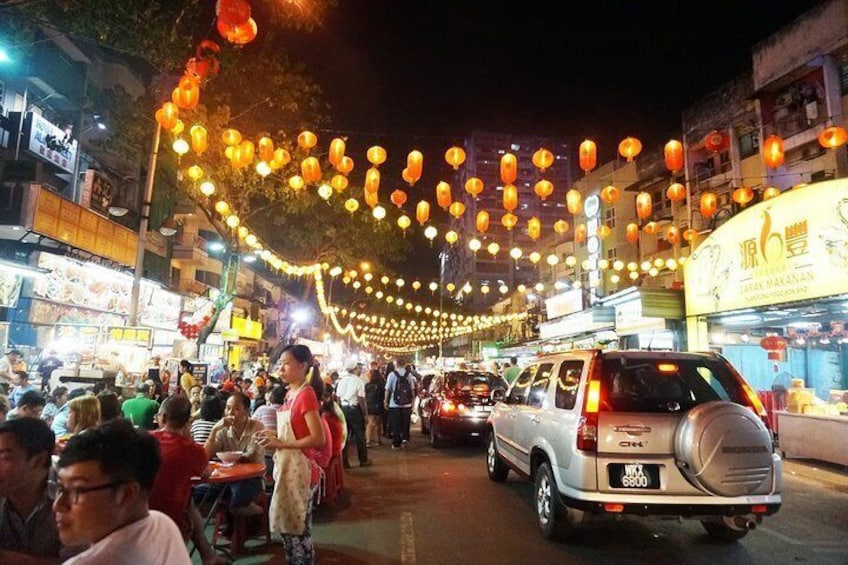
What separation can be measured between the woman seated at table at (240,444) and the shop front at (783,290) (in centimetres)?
1015

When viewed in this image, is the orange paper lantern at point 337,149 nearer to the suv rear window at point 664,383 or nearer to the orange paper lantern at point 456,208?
the orange paper lantern at point 456,208

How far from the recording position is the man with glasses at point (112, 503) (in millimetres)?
2000

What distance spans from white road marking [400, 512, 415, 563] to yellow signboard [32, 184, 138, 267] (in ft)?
37.1

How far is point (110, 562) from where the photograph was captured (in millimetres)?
1919

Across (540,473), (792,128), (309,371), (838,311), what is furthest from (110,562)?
(792,128)

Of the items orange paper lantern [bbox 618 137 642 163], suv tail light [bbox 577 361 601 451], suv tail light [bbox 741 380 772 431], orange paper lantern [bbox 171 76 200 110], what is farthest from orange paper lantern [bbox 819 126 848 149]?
orange paper lantern [bbox 171 76 200 110]

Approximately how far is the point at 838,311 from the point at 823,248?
7.45ft

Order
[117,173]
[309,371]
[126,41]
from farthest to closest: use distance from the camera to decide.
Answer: [117,173] < [126,41] < [309,371]

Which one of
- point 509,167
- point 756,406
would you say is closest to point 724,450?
point 756,406

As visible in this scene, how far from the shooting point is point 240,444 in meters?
6.71

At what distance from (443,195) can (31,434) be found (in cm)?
1298

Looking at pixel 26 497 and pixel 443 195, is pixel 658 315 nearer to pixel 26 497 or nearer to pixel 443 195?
pixel 443 195

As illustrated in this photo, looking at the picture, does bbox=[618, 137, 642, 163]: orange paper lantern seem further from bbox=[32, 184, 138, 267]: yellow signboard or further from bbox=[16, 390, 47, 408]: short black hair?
bbox=[32, 184, 138, 267]: yellow signboard

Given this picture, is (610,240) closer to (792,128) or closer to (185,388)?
(792,128)
